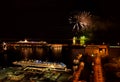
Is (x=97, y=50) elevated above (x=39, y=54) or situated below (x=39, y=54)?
above

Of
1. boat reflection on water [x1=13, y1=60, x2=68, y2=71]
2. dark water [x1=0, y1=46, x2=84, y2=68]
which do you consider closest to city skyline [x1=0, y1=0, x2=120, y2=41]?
dark water [x1=0, y1=46, x2=84, y2=68]

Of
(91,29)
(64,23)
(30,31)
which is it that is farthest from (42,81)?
(30,31)

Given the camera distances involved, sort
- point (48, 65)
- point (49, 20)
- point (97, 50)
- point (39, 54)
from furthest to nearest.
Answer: point (49, 20) < point (39, 54) < point (48, 65) < point (97, 50)

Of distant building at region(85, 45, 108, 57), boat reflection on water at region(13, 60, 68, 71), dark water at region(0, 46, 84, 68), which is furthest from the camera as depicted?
dark water at region(0, 46, 84, 68)

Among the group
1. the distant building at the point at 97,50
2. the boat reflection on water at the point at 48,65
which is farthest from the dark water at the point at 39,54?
the distant building at the point at 97,50

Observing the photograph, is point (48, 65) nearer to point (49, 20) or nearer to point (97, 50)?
point (97, 50)

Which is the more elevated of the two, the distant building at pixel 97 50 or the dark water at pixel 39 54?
the distant building at pixel 97 50

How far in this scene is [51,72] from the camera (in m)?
12.5

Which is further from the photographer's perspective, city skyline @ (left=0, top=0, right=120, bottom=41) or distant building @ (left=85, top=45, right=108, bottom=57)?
city skyline @ (left=0, top=0, right=120, bottom=41)

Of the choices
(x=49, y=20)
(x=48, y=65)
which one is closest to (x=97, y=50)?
(x=48, y=65)

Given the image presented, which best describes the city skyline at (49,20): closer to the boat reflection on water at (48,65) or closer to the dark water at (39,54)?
the dark water at (39,54)

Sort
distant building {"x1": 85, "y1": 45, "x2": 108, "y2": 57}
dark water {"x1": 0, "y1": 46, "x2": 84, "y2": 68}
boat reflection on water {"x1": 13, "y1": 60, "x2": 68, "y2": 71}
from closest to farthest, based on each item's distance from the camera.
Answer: distant building {"x1": 85, "y1": 45, "x2": 108, "y2": 57} → boat reflection on water {"x1": 13, "y1": 60, "x2": 68, "y2": 71} → dark water {"x1": 0, "y1": 46, "x2": 84, "y2": 68}

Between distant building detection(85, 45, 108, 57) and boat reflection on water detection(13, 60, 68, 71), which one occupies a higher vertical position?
distant building detection(85, 45, 108, 57)

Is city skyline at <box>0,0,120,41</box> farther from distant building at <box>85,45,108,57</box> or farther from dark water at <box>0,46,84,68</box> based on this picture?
distant building at <box>85,45,108,57</box>
